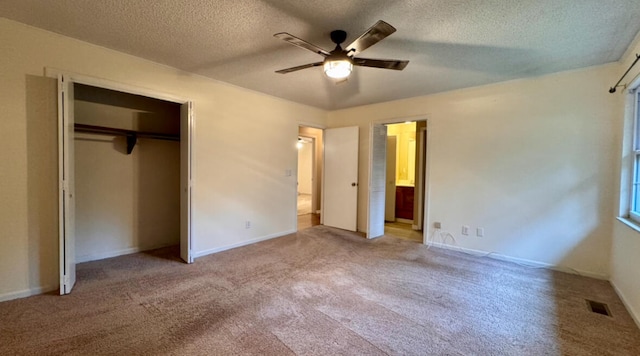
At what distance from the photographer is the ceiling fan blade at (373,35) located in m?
1.72

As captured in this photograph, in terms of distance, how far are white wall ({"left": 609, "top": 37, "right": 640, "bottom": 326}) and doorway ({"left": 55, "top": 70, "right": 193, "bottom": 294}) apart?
445cm

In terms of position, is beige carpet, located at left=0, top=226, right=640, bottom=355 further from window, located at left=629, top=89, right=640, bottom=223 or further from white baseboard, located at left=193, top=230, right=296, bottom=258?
window, located at left=629, top=89, right=640, bottom=223

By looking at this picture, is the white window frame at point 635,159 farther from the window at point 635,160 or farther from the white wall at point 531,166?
the white wall at point 531,166

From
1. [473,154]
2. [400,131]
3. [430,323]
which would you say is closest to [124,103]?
[430,323]

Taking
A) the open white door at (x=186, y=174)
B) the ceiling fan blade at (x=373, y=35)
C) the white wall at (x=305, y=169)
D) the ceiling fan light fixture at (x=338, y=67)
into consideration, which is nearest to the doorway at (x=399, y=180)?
the ceiling fan light fixture at (x=338, y=67)

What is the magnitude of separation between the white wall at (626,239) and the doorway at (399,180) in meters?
2.29

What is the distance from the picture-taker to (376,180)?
477cm

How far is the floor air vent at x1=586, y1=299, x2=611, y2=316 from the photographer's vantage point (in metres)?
2.29

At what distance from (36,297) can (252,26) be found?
3144 millimetres

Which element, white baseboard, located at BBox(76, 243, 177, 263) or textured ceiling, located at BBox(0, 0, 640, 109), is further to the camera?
white baseboard, located at BBox(76, 243, 177, 263)

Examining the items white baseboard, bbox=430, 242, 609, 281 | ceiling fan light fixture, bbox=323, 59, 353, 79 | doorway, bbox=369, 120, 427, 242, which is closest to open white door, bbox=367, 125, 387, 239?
doorway, bbox=369, 120, 427, 242

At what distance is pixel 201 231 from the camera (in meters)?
3.63

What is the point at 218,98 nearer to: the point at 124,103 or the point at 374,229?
the point at 124,103

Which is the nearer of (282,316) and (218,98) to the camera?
(282,316)
